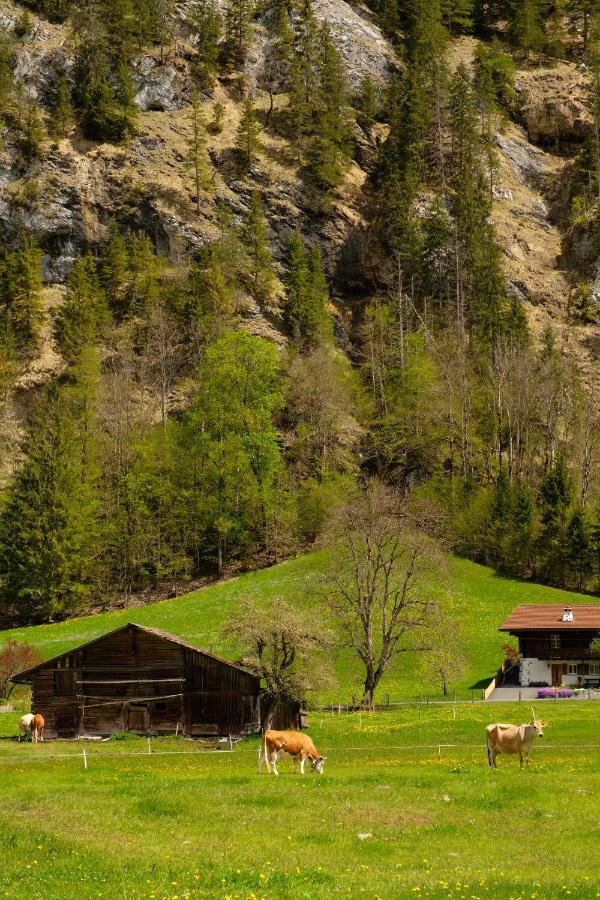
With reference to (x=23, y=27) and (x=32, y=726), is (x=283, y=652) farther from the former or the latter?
(x=23, y=27)

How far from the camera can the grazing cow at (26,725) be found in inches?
1918

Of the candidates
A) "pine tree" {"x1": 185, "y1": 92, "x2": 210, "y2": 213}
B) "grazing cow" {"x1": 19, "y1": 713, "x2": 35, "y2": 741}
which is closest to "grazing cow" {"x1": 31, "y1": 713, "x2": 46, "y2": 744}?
"grazing cow" {"x1": 19, "y1": 713, "x2": 35, "y2": 741}

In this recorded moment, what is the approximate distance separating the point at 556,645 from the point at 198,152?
91787 mm

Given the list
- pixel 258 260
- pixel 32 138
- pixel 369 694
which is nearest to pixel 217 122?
pixel 32 138

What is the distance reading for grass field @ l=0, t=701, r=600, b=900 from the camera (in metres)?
14.8

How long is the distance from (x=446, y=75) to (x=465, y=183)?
2729 cm

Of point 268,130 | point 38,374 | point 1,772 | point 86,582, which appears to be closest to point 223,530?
point 86,582

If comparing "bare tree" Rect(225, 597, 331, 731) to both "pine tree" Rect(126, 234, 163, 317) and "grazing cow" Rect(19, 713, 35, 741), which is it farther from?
"pine tree" Rect(126, 234, 163, 317)

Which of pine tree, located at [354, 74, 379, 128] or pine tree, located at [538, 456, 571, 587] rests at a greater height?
pine tree, located at [354, 74, 379, 128]

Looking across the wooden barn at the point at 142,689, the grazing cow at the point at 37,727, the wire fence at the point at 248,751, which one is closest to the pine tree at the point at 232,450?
the wooden barn at the point at 142,689

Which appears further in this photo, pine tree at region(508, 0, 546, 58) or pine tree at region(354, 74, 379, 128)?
pine tree at region(508, 0, 546, 58)

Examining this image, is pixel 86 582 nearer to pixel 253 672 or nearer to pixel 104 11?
pixel 253 672

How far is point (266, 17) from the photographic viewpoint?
6481 inches

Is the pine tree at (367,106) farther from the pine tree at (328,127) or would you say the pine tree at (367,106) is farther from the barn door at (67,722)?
the barn door at (67,722)
